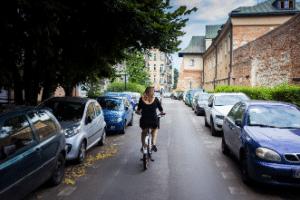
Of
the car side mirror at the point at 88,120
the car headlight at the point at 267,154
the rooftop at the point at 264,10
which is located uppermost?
the rooftop at the point at 264,10

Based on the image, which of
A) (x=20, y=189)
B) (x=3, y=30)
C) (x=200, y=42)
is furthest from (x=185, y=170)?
(x=200, y=42)

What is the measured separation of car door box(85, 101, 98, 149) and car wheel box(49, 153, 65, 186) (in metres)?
1.81

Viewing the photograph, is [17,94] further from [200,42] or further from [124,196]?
[200,42]

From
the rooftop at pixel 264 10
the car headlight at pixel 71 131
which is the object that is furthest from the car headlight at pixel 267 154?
the rooftop at pixel 264 10

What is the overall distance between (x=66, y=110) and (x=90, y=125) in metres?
0.80

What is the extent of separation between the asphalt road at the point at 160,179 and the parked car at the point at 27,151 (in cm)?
56

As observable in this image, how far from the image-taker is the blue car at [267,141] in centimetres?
425

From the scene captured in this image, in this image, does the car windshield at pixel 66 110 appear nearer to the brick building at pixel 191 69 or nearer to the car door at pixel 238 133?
the car door at pixel 238 133

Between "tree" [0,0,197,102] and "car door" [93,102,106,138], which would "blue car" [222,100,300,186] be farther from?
"tree" [0,0,197,102]

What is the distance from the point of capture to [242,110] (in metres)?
6.40

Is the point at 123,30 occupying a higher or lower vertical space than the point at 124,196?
A: higher

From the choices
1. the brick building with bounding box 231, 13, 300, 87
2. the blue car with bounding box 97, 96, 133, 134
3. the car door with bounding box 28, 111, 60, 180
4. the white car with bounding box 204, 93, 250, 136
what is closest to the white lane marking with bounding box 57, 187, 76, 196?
the car door with bounding box 28, 111, 60, 180

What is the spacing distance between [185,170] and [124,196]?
191cm

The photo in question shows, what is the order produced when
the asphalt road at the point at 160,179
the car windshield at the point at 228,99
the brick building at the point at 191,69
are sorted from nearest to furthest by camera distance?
the asphalt road at the point at 160,179, the car windshield at the point at 228,99, the brick building at the point at 191,69
